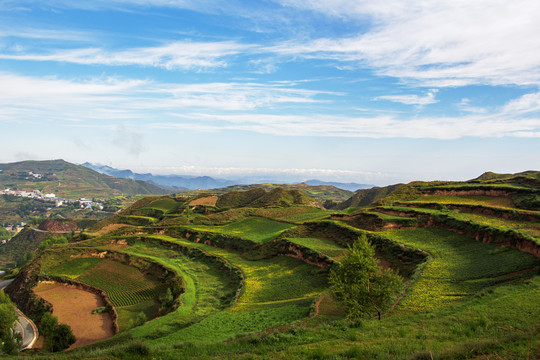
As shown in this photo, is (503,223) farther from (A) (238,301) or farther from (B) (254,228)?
(B) (254,228)

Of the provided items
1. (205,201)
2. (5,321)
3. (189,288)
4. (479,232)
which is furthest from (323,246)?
(205,201)

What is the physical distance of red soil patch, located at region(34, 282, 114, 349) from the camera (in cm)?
4275

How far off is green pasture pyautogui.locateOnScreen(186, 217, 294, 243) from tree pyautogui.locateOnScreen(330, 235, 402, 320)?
4133cm

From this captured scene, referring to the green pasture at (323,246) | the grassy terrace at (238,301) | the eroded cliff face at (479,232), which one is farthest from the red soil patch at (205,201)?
the eroded cliff face at (479,232)

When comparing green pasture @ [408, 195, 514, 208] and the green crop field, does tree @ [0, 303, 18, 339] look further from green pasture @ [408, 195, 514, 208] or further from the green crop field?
green pasture @ [408, 195, 514, 208]

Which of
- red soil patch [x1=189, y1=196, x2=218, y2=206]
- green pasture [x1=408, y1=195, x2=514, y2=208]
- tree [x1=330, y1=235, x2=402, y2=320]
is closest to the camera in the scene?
tree [x1=330, y1=235, x2=402, y2=320]

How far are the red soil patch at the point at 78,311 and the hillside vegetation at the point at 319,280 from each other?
2.02 metres

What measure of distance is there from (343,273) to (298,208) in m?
84.5

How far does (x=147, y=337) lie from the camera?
1123 inches

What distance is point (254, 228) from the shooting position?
8212 cm

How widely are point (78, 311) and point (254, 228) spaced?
43.2m

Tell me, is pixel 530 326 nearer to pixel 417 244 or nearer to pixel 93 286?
pixel 417 244

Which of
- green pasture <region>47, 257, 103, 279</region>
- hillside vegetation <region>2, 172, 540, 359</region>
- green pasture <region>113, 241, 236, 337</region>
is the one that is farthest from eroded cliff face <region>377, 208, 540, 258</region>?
green pasture <region>47, 257, 103, 279</region>

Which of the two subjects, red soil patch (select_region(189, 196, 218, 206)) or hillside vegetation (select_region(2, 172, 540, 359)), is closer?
hillside vegetation (select_region(2, 172, 540, 359))
